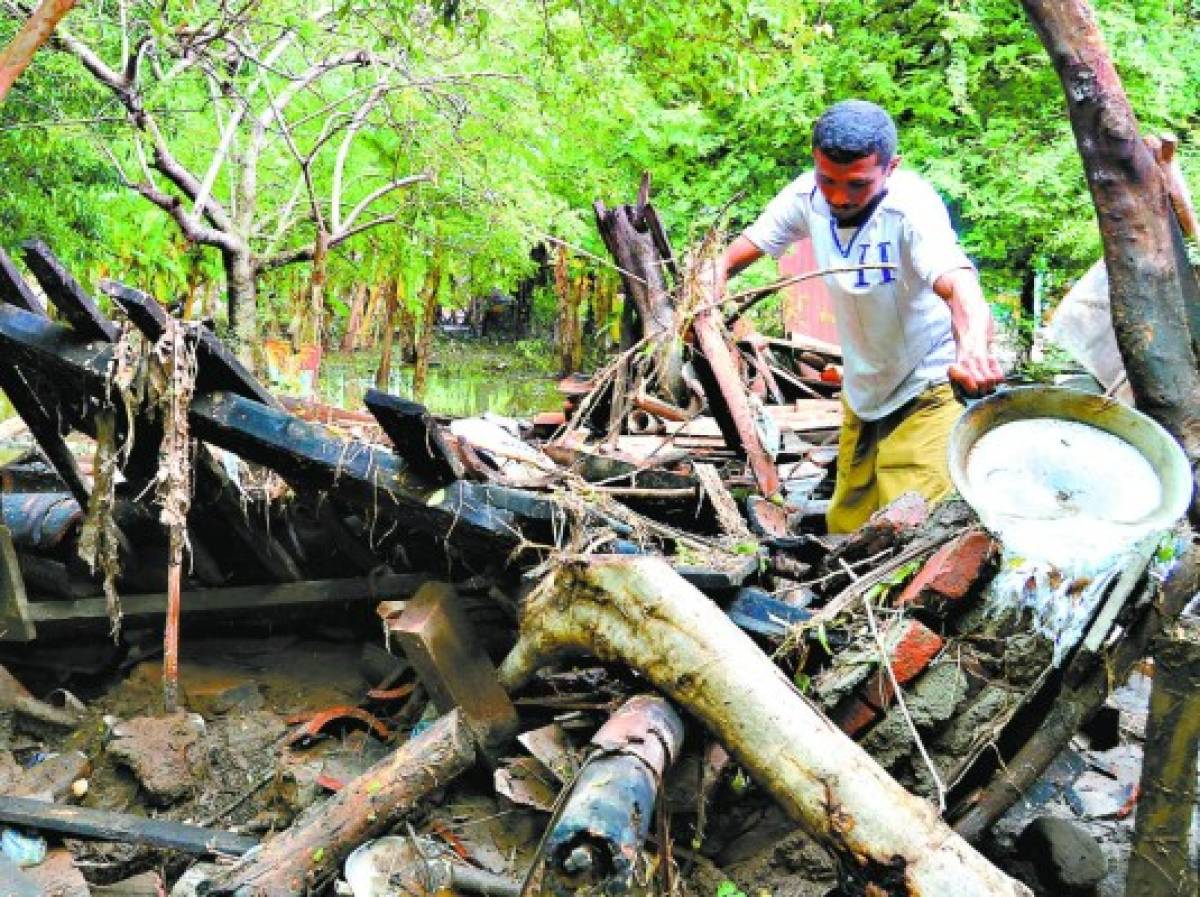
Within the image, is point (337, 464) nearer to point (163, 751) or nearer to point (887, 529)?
point (163, 751)

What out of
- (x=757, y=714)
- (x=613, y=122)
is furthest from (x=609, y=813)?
(x=613, y=122)

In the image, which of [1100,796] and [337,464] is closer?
[337,464]

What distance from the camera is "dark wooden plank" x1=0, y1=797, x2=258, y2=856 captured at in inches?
179

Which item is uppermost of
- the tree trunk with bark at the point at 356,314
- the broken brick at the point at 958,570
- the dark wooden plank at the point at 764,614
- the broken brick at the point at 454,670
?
the broken brick at the point at 958,570

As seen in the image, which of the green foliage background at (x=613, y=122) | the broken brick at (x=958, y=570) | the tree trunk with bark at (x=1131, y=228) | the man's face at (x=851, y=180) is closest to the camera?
the tree trunk with bark at (x=1131, y=228)

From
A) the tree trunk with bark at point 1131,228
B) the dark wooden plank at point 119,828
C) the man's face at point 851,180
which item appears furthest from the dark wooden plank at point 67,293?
the tree trunk with bark at point 1131,228

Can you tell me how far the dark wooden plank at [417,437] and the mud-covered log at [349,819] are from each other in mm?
997

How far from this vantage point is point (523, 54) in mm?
13742

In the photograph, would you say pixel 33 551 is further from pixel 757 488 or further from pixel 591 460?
pixel 757 488

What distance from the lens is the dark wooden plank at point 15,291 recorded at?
4.80 m

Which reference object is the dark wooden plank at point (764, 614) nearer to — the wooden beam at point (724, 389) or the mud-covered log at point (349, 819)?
the mud-covered log at point (349, 819)

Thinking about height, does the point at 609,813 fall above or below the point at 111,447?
below

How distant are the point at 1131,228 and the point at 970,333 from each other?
71 centimetres

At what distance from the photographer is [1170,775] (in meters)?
3.31
